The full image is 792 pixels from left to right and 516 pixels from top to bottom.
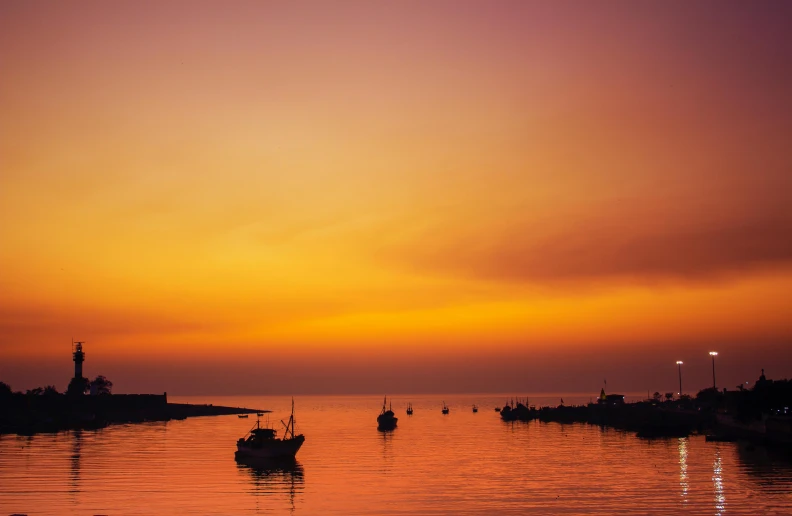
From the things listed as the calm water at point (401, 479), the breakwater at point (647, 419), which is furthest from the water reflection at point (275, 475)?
the breakwater at point (647, 419)

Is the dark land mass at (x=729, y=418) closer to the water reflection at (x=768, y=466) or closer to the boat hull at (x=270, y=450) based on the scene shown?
the water reflection at (x=768, y=466)

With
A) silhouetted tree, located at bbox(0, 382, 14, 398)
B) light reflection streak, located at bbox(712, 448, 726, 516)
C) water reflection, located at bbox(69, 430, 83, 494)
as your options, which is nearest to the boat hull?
water reflection, located at bbox(69, 430, 83, 494)

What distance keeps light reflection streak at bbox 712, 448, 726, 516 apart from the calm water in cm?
18

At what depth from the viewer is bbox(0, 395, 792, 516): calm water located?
2183 inches

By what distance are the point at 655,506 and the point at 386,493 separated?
2202 cm

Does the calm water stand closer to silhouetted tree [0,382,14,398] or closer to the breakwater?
the breakwater

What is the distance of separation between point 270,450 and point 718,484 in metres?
50.6

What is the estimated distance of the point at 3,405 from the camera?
6550 inches

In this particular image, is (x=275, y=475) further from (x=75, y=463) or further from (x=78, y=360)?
(x=78, y=360)

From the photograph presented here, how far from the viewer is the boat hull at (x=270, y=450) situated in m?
89.2

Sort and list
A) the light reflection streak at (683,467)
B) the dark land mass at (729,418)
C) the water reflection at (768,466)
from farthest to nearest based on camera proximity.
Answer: the dark land mass at (729,418), the water reflection at (768,466), the light reflection streak at (683,467)

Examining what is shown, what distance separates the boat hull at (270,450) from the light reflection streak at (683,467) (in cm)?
4547

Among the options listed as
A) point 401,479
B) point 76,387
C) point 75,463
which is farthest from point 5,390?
point 401,479

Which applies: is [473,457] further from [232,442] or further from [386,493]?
[232,442]
